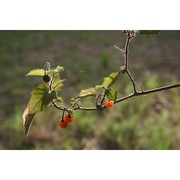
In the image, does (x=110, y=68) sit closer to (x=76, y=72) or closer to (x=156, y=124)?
(x=76, y=72)

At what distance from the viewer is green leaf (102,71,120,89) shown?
522 mm

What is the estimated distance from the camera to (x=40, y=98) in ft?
1.65

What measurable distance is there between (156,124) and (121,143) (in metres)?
0.29

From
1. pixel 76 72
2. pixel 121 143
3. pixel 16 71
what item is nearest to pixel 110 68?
pixel 76 72

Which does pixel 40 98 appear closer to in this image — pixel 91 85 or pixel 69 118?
pixel 69 118

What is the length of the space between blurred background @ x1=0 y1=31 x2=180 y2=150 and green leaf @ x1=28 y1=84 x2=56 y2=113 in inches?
55.7

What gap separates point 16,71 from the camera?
270 cm

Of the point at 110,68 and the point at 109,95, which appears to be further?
the point at 110,68

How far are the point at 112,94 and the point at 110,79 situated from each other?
0.02m

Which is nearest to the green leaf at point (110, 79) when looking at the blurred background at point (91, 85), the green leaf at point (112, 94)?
the green leaf at point (112, 94)

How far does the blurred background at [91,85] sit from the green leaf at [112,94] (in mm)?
1356

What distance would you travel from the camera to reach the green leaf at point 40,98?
1.63ft
